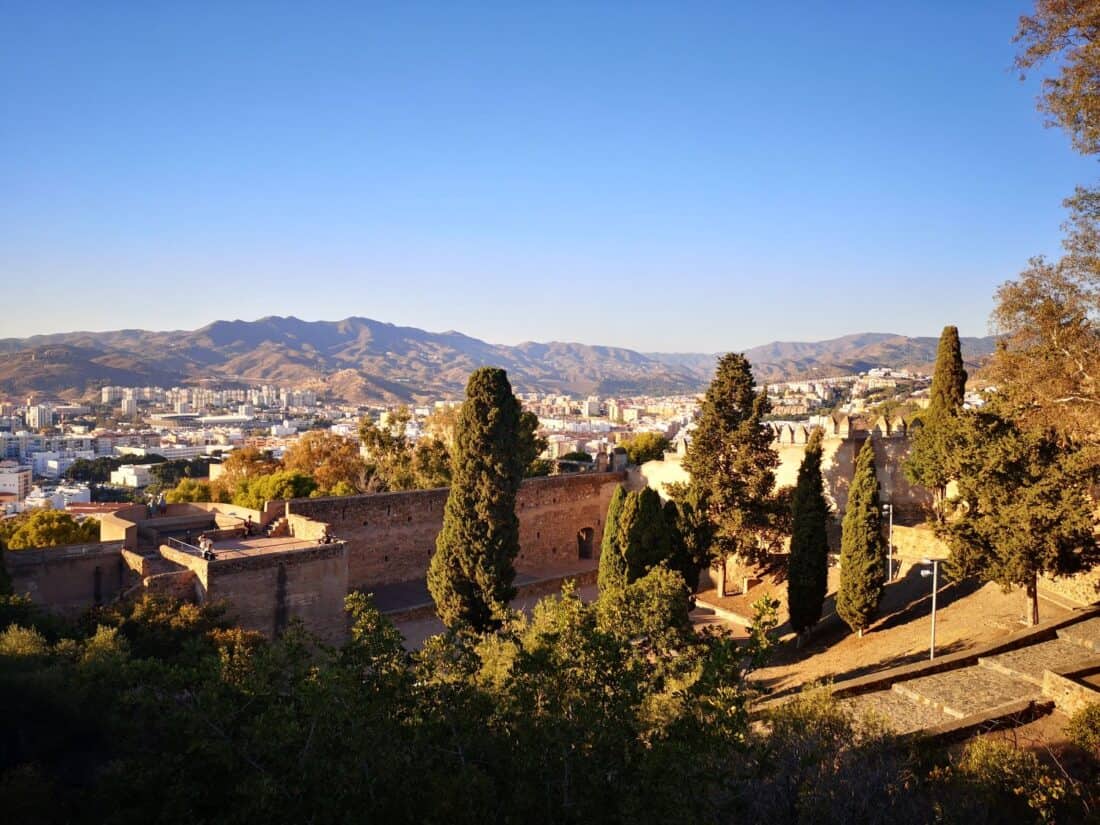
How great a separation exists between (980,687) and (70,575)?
44.8ft

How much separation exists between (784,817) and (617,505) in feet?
37.7

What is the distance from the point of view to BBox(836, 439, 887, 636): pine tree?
1315cm

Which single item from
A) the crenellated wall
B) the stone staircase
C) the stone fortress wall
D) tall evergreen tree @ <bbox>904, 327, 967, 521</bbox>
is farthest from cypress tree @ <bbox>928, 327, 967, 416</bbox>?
the stone fortress wall

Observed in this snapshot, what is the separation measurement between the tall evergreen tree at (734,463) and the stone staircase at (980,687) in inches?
254

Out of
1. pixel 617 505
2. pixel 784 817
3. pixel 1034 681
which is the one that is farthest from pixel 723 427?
pixel 784 817

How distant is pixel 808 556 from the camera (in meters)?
14.4

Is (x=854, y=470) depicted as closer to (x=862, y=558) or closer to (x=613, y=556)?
(x=862, y=558)

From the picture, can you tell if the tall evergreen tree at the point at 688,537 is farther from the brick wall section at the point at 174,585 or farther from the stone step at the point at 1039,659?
the brick wall section at the point at 174,585

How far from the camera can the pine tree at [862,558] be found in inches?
518

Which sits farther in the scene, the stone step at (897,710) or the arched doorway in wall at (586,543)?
the arched doorway in wall at (586,543)

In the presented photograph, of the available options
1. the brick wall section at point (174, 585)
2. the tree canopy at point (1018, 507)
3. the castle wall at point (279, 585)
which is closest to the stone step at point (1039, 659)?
the tree canopy at point (1018, 507)

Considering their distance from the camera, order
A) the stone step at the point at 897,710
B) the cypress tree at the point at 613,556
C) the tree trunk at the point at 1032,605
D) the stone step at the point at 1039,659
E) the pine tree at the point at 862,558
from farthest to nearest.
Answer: the cypress tree at the point at 613,556
the pine tree at the point at 862,558
the tree trunk at the point at 1032,605
the stone step at the point at 1039,659
the stone step at the point at 897,710

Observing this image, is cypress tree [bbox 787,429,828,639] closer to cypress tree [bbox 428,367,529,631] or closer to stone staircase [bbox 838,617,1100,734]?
stone staircase [bbox 838,617,1100,734]

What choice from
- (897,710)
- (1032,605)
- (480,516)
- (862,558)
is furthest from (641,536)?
(897,710)
